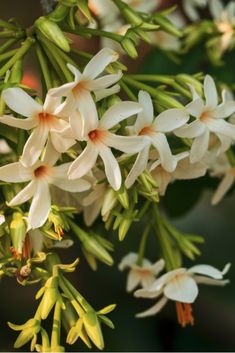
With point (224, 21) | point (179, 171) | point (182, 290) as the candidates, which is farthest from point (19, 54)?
point (224, 21)

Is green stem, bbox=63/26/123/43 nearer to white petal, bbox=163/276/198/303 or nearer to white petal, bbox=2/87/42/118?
white petal, bbox=2/87/42/118

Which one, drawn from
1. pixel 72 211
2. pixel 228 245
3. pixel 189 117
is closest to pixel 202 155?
pixel 189 117

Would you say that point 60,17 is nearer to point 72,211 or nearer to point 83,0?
point 83,0

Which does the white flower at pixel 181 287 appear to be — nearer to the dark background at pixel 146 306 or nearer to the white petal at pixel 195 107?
the white petal at pixel 195 107

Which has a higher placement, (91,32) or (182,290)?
(91,32)

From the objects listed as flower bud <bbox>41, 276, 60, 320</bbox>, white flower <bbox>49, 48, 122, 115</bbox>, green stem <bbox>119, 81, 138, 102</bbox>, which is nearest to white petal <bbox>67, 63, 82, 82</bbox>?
white flower <bbox>49, 48, 122, 115</bbox>

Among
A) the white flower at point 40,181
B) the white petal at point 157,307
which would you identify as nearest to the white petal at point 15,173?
the white flower at point 40,181

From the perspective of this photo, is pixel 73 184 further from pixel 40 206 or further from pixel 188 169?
pixel 188 169
